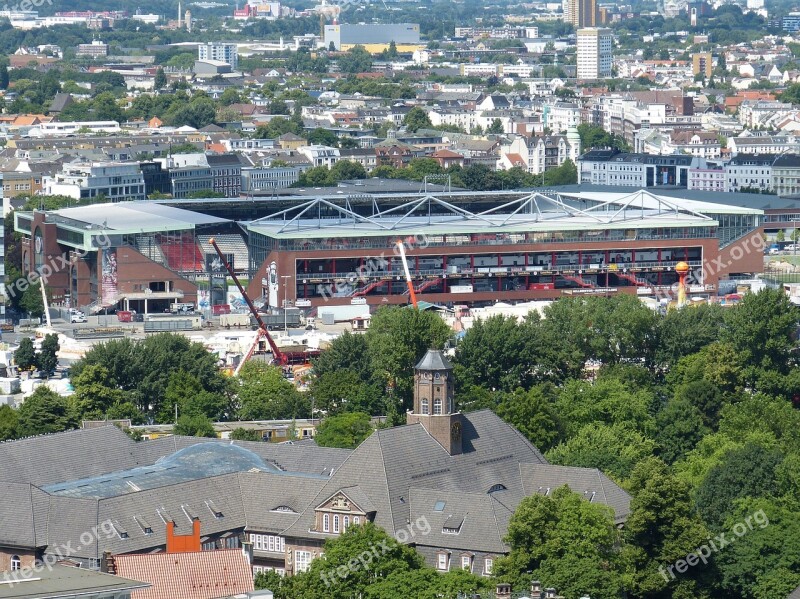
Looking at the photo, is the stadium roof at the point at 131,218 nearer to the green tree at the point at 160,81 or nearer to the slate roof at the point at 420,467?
the slate roof at the point at 420,467

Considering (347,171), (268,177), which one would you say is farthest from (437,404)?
(347,171)

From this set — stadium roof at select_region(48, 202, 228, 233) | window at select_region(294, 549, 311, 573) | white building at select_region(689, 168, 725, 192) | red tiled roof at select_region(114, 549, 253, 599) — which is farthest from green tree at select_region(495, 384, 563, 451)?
white building at select_region(689, 168, 725, 192)

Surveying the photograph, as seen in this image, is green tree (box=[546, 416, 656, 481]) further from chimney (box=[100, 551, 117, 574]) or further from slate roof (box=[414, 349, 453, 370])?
chimney (box=[100, 551, 117, 574])

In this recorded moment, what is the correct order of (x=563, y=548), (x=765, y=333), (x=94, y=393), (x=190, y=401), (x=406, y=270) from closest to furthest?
(x=563, y=548) → (x=94, y=393) → (x=190, y=401) → (x=765, y=333) → (x=406, y=270)

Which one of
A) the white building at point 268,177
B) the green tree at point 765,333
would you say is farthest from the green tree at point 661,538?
the white building at point 268,177

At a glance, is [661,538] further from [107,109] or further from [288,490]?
[107,109]

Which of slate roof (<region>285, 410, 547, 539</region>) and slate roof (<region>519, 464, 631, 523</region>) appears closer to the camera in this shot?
slate roof (<region>285, 410, 547, 539</region>)

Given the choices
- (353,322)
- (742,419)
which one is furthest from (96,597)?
(353,322)
